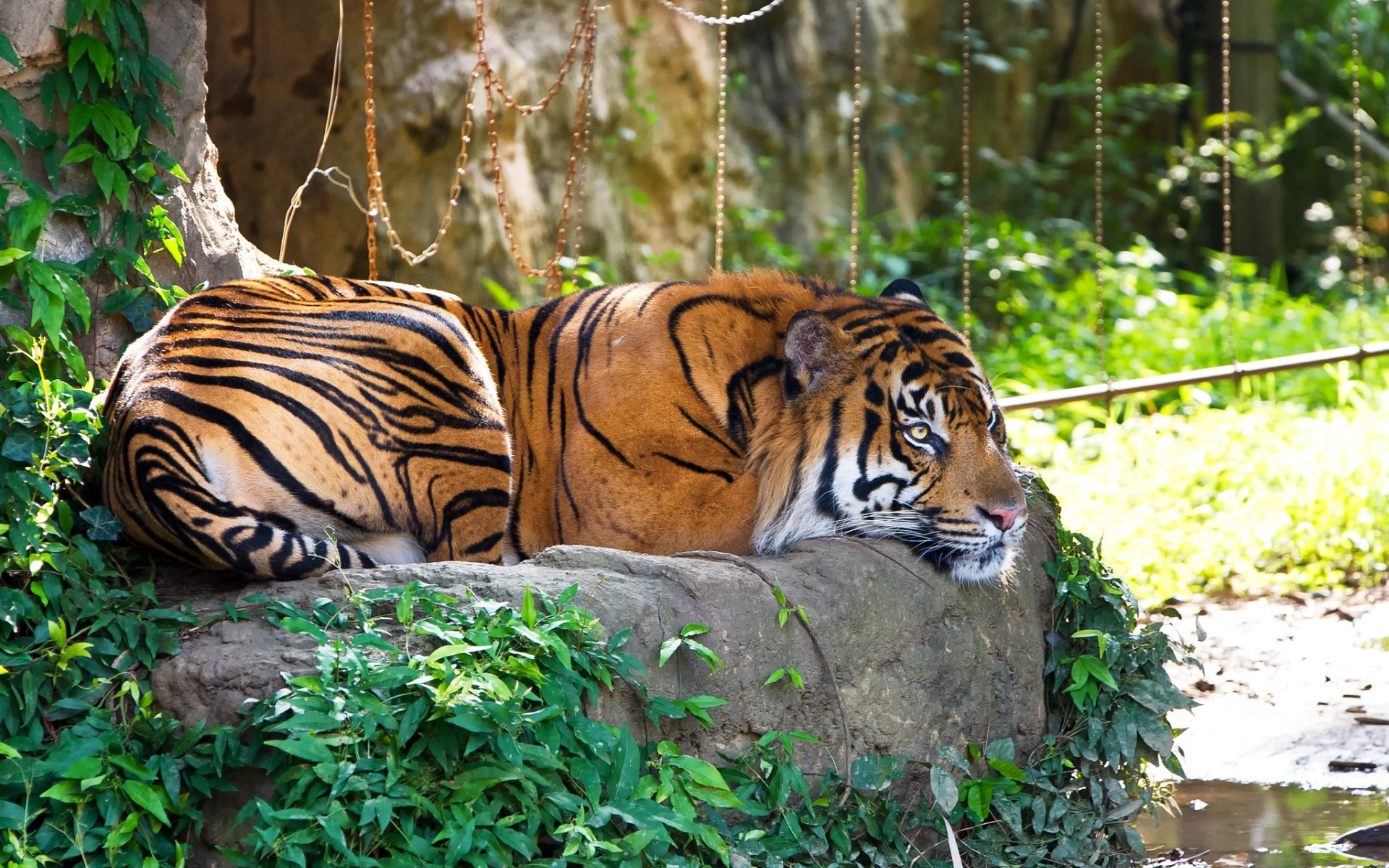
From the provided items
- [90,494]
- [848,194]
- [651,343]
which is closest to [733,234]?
[848,194]

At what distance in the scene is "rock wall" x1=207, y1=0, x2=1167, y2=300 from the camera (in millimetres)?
6461

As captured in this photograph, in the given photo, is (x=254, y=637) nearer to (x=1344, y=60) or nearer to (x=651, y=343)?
(x=651, y=343)

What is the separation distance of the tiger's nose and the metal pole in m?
2.67

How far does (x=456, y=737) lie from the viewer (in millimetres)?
2447

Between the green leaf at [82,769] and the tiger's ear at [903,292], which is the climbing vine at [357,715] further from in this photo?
the tiger's ear at [903,292]

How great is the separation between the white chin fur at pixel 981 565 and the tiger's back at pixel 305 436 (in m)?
1.09

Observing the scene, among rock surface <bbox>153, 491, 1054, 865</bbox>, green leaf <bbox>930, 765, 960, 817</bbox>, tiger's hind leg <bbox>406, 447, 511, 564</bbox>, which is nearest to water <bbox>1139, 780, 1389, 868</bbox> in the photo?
rock surface <bbox>153, 491, 1054, 865</bbox>

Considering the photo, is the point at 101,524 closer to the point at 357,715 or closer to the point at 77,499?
the point at 77,499

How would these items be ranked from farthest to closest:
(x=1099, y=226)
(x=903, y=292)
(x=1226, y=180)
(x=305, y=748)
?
(x=1226, y=180)
(x=1099, y=226)
(x=903, y=292)
(x=305, y=748)

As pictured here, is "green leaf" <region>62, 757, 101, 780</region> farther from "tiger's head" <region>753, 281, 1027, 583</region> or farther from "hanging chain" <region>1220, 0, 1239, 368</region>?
"hanging chain" <region>1220, 0, 1239, 368</region>

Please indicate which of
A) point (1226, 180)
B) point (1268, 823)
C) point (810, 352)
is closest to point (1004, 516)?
point (810, 352)

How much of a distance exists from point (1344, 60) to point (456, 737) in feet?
37.1

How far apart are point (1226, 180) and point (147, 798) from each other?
609 centimetres

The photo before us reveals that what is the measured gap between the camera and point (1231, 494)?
6.06 meters
